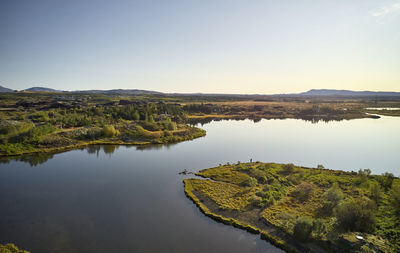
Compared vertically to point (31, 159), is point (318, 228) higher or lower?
lower

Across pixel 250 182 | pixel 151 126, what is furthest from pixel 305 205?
pixel 151 126

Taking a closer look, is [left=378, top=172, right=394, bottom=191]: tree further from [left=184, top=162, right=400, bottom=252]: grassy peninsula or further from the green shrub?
the green shrub

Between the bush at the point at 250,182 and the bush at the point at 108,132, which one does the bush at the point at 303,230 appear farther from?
the bush at the point at 108,132

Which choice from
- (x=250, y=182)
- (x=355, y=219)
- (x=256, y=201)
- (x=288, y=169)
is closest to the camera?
(x=355, y=219)

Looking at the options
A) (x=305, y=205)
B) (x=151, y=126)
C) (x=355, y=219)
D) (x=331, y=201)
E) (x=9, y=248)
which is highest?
(x=151, y=126)

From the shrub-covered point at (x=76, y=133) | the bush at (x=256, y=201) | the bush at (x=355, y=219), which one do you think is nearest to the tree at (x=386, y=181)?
the bush at (x=355, y=219)

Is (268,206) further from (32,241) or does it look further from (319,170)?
(32,241)

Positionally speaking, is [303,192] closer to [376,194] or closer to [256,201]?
[256,201]

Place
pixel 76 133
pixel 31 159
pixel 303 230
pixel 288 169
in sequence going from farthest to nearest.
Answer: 1. pixel 76 133
2. pixel 31 159
3. pixel 288 169
4. pixel 303 230
